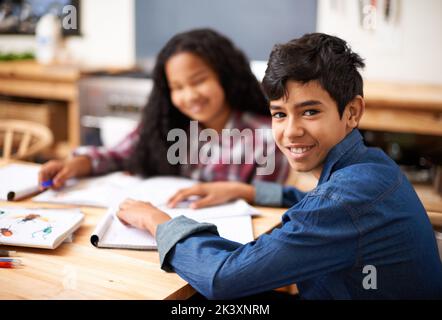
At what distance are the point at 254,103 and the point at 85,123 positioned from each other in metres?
1.46

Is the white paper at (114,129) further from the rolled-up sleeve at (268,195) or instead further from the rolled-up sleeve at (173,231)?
the rolled-up sleeve at (173,231)

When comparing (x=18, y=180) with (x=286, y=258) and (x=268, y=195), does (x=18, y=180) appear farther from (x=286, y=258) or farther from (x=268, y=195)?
(x=286, y=258)

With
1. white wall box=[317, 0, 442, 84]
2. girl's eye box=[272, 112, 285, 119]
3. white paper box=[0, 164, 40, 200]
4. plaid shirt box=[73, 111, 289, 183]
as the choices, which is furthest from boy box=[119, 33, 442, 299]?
white wall box=[317, 0, 442, 84]

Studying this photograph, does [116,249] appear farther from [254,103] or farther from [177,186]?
[254,103]

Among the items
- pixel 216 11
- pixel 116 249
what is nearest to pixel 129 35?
pixel 216 11

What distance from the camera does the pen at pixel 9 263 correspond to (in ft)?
3.35

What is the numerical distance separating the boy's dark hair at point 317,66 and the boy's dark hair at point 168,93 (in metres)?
0.85

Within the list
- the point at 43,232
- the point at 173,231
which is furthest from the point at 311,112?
the point at 43,232

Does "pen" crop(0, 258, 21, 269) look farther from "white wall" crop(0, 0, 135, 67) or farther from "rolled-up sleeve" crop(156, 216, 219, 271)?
"white wall" crop(0, 0, 135, 67)

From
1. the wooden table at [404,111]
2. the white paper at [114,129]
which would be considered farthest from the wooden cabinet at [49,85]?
the wooden table at [404,111]

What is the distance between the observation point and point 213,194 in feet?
4.66

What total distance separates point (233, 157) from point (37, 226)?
31.8 inches

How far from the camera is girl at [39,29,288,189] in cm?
180

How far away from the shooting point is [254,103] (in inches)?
76.7
